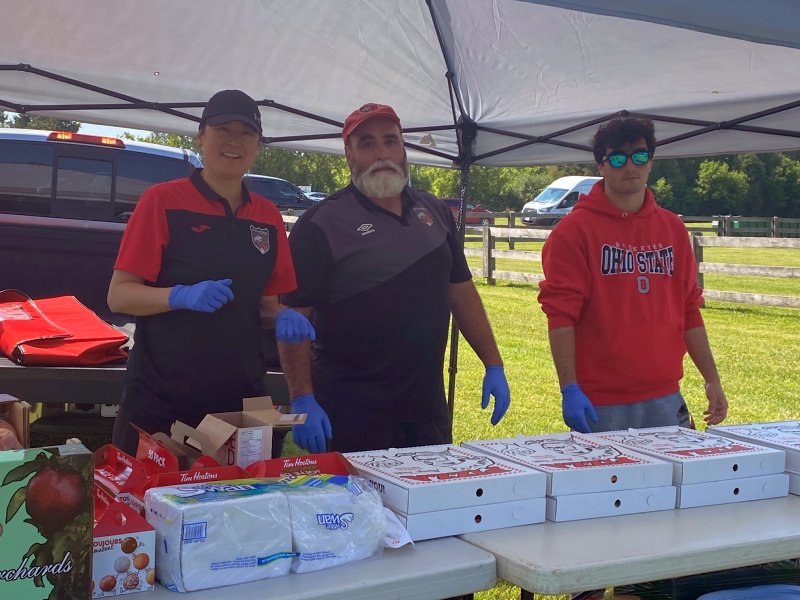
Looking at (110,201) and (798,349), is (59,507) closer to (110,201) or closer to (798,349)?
(110,201)

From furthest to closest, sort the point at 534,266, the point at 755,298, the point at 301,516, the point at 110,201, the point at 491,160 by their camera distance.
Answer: the point at 534,266 < the point at 755,298 < the point at 110,201 < the point at 491,160 < the point at 301,516

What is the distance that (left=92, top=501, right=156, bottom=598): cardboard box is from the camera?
146cm

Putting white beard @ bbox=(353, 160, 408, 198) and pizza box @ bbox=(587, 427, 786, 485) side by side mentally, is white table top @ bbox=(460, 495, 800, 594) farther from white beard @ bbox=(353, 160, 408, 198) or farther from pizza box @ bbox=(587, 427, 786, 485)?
white beard @ bbox=(353, 160, 408, 198)

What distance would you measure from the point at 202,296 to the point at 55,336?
5.53ft

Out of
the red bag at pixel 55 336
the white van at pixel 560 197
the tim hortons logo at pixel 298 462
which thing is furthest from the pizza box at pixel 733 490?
the white van at pixel 560 197

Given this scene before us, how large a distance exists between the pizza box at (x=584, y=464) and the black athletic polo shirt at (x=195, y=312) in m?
0.78

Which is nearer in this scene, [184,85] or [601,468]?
[601,468]

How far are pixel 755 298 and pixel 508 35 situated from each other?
9.60 m

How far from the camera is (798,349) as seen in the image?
9391mm

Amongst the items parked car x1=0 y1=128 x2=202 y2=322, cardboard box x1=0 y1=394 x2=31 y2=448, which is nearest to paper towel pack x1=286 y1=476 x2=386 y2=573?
cardboard box x1=0 y1=394 x2=31 y2=448

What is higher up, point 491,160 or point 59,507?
point 491,160

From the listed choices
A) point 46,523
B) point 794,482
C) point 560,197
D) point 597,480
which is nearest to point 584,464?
point 597,480

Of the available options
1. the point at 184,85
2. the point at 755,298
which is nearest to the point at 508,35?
the point at 184,85

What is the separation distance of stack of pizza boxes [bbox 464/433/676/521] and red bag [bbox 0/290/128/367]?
6.99ft
